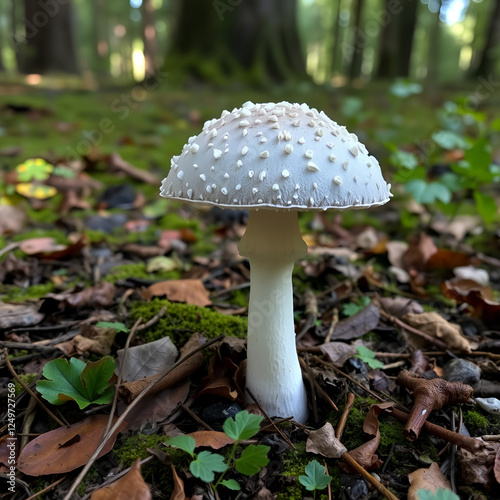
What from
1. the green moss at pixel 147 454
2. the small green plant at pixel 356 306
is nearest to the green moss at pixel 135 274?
the small green plant at pixel 356 306

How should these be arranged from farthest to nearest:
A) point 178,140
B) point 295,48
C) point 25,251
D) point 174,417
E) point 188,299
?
1. point 295,48
2. point 178,140
3. point 25,251
4. point 188,299
5. point 174,417

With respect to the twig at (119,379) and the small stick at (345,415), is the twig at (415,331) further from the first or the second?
the twig at (119,379)

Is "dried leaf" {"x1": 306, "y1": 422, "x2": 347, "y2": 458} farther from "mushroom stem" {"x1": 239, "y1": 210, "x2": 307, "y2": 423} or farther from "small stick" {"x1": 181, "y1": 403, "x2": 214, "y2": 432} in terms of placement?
"small stick" {"x1": 181, "y1": 403, "x2": 214, "y2": 432}

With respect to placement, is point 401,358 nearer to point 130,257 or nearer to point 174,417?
point 174,417

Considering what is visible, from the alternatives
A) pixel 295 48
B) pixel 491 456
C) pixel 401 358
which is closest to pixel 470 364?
pixel 401 358

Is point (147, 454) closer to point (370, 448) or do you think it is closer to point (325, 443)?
point (325, 443)
